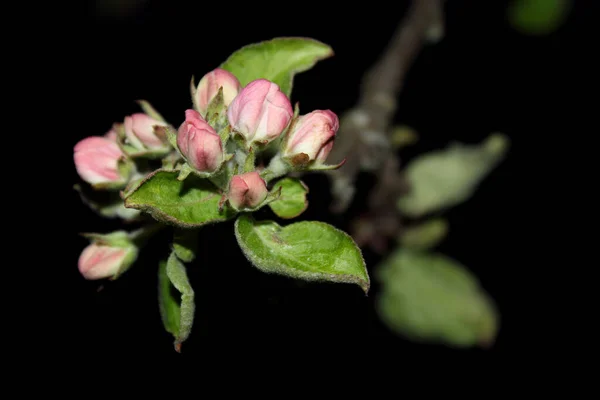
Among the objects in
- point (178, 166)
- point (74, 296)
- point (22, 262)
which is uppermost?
point (178, 166)

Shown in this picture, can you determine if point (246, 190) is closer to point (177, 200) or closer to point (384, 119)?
point (177, 200)

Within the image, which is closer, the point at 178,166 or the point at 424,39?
the point at 178,166

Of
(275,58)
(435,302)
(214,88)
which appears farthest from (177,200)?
(435,302)

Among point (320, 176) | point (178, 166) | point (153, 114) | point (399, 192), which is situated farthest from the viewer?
point (399, 192)

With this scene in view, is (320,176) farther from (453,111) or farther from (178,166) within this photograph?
(453,111)

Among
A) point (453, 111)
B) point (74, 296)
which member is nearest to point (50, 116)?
point (74, 296)

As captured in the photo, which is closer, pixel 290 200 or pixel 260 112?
pixel 260 112

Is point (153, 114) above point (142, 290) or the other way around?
above
